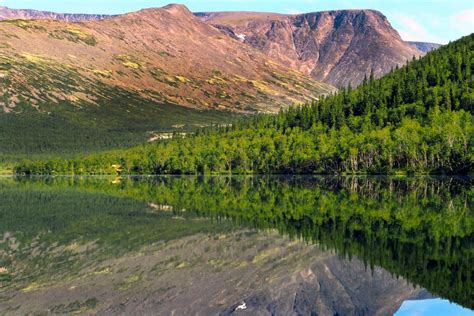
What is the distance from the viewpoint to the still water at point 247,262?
1193 inches

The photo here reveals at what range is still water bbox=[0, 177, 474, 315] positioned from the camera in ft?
99.5

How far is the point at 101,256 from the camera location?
44.1m

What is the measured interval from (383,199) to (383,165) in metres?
105

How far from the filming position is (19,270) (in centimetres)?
3962

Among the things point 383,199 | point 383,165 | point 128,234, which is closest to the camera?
point 128,234

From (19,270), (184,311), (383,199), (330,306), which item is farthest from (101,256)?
(383,199)

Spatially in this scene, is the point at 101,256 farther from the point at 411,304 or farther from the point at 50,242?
the point at 411,304

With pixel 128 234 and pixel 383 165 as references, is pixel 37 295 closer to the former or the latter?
pixel 128 234

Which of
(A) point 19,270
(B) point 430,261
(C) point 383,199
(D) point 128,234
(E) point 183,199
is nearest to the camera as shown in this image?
(B) point 430,261

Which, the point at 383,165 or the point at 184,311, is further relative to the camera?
the point at 383,165

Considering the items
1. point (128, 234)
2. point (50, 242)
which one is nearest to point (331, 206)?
point (128, 234)

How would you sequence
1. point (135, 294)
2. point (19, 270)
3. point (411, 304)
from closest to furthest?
point (411, 304) → point (135, 294) → point (19, 270)

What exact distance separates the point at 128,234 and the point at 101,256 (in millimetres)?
11127

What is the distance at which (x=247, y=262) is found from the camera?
136ft
